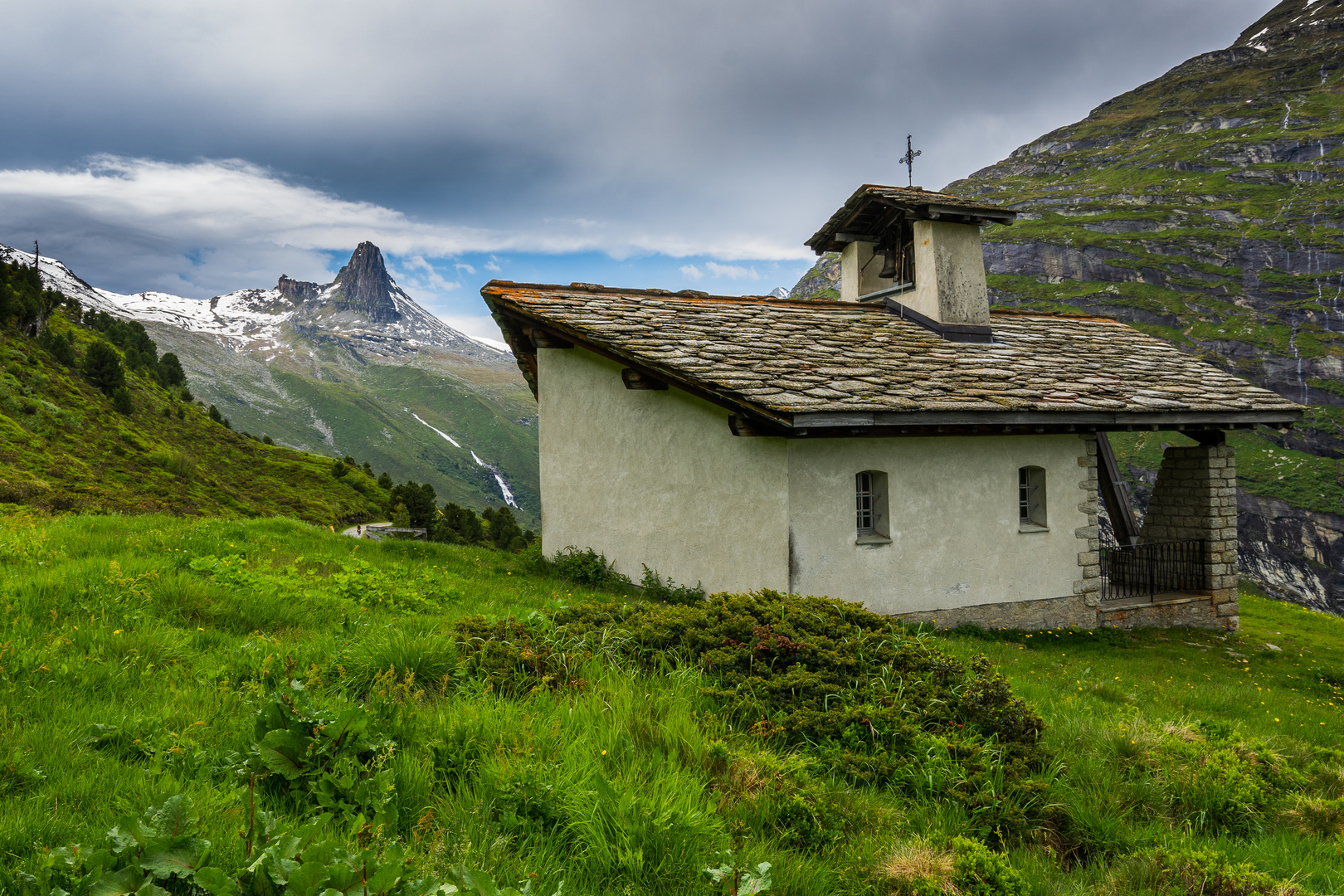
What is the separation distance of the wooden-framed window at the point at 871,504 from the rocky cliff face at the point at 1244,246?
375ft

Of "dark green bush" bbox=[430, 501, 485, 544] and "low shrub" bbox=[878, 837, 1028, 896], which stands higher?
"low shrub" bbox=[878, 837, 1028, 896]

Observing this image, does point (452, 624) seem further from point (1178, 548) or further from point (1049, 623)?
point (1178, 548)

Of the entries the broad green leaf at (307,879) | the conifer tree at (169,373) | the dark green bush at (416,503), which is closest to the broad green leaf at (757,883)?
the broad green leaf at (307,879)

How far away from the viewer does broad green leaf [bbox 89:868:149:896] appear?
2018mm

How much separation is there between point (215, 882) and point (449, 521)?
49974 mm

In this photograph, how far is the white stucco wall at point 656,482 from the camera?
993 centimetres

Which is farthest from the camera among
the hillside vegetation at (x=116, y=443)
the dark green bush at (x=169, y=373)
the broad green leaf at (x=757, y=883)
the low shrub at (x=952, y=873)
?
the dark green bush at (x=169, y=373)

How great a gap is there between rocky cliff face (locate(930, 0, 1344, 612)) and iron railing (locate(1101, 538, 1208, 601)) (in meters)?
107

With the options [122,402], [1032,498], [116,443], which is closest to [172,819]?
[1032,498]

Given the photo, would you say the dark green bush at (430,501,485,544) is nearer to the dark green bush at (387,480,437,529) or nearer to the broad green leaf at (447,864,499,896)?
the dark green bush at (387,480,437,529)

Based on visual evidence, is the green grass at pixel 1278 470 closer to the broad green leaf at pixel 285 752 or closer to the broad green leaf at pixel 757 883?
the broad green leaf at pixel 757 883

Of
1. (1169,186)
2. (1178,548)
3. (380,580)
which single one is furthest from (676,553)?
(1169,186)

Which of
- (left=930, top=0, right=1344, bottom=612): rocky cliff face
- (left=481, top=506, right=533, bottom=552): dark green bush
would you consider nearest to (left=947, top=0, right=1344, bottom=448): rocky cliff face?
(left=930, top=0, right=1344, bottom=612): rocky cliff face

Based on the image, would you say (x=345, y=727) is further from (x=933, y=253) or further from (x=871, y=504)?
(x=933, y=253)
